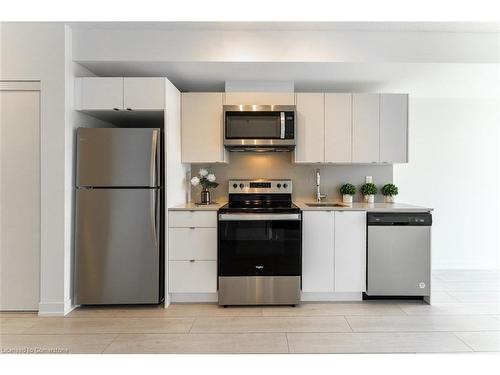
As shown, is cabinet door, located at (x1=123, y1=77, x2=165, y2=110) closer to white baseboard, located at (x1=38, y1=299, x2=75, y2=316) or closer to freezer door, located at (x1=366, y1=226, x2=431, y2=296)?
white baseboard, located at (x1=38, y1=299, x2=75, y2=316)

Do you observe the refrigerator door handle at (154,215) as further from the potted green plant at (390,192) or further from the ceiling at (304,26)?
the potted green plant at (390,192)

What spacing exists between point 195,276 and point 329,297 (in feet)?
4.13

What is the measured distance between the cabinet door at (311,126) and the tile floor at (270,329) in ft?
4.81

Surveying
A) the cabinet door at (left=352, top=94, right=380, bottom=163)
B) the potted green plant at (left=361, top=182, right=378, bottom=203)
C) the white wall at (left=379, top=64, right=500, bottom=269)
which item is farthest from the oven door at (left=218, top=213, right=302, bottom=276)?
the white wall at (left=379, top=64, right=500, bottom=269)

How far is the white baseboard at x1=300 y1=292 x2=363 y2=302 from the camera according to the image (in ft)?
9.49

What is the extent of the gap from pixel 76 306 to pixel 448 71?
402 cm

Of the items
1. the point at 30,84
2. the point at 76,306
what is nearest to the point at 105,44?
the point at 30,84

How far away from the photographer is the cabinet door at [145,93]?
2758mm

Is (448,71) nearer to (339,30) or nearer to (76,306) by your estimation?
(339,30)

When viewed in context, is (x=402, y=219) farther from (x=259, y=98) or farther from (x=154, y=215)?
(x=154, y=215)

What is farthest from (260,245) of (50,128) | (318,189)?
(50,128)

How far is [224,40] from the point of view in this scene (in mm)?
2729

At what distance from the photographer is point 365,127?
3180mm

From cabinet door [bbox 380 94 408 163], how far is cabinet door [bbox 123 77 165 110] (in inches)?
85.9
